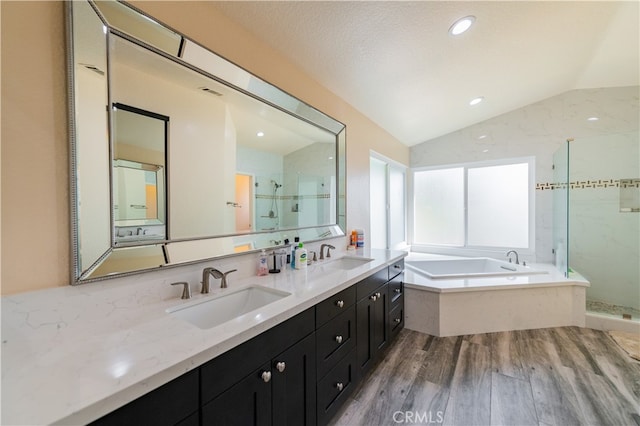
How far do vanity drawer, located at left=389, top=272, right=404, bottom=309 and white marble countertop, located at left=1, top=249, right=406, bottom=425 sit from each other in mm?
1296

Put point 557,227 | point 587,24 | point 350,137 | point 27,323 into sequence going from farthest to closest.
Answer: point 557,227 → point 350,137 → point 587,24 → point 27,323

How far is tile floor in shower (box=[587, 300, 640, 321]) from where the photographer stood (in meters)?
2.67

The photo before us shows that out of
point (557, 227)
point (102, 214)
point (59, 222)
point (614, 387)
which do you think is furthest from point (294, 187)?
point (557, 227)

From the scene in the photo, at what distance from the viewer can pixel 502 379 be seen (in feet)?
6.22

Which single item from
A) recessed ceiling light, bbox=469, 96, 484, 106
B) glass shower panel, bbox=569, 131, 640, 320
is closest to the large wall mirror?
recessed ceiling light, bbox=469, 96, 484, 106

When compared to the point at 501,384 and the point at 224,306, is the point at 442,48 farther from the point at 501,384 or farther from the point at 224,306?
the point at 501,384

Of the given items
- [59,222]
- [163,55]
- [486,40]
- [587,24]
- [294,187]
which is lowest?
[59,222]

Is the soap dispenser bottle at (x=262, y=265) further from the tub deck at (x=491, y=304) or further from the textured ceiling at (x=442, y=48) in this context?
the tub deck at (x=491, y=304)

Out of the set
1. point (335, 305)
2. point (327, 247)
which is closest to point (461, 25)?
point (327, 247)

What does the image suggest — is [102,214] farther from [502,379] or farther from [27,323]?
[502,379]

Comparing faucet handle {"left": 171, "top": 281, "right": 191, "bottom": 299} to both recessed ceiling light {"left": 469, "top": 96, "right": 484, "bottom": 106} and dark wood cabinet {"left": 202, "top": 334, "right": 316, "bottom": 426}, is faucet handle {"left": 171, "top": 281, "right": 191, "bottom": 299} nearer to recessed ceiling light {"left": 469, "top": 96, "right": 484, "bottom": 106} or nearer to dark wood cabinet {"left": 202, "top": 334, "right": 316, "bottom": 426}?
dark wood cabinet {"left": 202, "top": 334, "right": 316, "bottom": 426}

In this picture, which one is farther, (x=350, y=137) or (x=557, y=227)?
(x=557, y=227)

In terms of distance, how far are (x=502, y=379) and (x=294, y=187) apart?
7.12 ft

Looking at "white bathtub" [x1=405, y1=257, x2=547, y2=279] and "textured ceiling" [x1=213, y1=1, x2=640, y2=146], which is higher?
"textured ceiling" [x1=213, y1=1, x2=640, y2=146]
